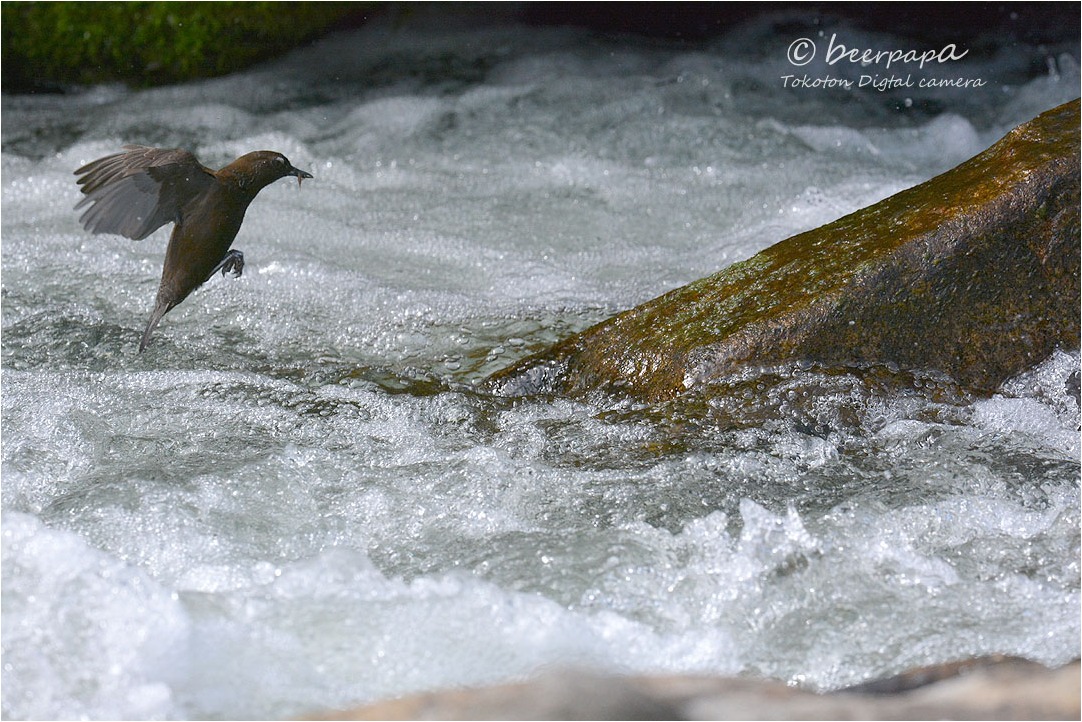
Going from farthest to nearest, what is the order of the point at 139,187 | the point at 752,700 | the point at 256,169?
the point at 256,169, the point at 139,187, the point at 752,700

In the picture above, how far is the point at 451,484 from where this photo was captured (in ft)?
8.65

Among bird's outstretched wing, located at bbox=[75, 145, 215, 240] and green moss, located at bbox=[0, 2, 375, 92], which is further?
green moss, located at bbox=[0, 2, 375, 92]

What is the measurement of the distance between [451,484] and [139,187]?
3.42ft

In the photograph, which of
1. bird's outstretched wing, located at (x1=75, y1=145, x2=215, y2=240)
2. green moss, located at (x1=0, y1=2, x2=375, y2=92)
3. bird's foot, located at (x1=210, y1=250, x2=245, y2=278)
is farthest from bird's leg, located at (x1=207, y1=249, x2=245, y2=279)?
green moss, located at (x1=0, y1=2, x2=375, y2=92)

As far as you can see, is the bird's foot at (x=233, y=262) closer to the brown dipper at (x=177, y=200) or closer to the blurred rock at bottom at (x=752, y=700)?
the brown dipper at (x=177, y=200)

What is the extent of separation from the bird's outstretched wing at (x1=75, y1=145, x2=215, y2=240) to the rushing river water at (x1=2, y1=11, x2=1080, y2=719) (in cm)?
50

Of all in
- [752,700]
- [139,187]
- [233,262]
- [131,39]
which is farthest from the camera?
[131,39]

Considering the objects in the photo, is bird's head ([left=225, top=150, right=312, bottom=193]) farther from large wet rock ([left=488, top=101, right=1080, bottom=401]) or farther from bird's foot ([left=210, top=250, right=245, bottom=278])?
large wet rock ([left=488, top=101, right=1080, bottom=401])

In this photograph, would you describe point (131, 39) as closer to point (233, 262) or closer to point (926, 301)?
point (233, 262)

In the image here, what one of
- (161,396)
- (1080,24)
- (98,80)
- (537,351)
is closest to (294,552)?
(161,396)

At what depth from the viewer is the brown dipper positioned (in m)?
2.72

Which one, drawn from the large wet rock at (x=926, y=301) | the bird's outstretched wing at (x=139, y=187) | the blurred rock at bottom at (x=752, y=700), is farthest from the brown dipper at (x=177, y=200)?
the blurred rock at bottom at (x=752, y=700)

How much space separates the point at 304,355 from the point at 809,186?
2.48m

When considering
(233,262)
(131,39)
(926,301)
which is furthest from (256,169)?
(131,39)
